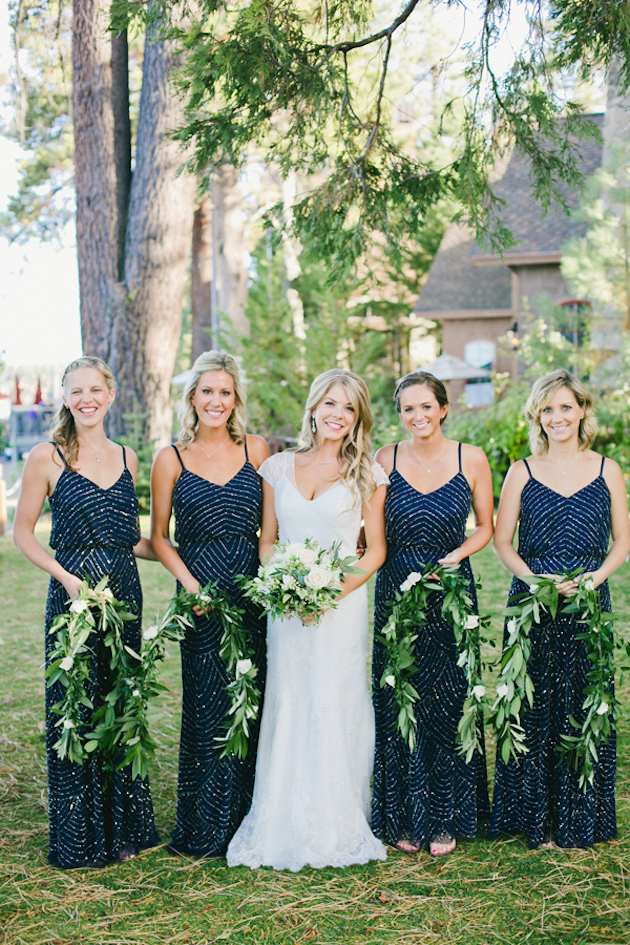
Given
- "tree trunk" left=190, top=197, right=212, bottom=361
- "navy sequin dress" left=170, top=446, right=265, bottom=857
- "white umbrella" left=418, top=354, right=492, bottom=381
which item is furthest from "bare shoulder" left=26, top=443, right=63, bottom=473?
"tree trunk" left=190, top=197, right=212, bottom=361

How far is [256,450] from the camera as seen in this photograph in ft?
13.7

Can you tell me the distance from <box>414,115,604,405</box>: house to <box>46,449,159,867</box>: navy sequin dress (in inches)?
710

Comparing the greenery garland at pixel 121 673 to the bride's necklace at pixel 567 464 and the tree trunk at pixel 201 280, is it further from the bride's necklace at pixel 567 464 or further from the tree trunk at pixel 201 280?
the tree trunk at pixel 201 280

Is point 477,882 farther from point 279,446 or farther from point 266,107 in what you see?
point 279,446

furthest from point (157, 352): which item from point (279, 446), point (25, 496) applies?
point (25, 496)

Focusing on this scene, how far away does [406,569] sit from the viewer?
160 inches

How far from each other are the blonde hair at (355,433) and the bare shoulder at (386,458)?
125 millimetres

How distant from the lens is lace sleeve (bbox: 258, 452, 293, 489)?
161 inches

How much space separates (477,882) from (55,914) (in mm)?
1748

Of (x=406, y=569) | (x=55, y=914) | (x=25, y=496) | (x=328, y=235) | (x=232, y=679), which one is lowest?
(x=55, y=914)

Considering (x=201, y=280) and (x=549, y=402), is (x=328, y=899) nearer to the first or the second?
(x=549, y=402)

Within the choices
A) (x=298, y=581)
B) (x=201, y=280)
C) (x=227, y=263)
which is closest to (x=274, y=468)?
(x=298, y=581)

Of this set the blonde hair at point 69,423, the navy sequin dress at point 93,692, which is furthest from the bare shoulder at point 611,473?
the blonde hair at point 69,423

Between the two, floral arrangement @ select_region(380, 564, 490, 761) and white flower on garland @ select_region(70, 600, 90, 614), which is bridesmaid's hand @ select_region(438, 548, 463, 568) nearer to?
floral arrangement @ select_region(380, 564, 490, 761)
